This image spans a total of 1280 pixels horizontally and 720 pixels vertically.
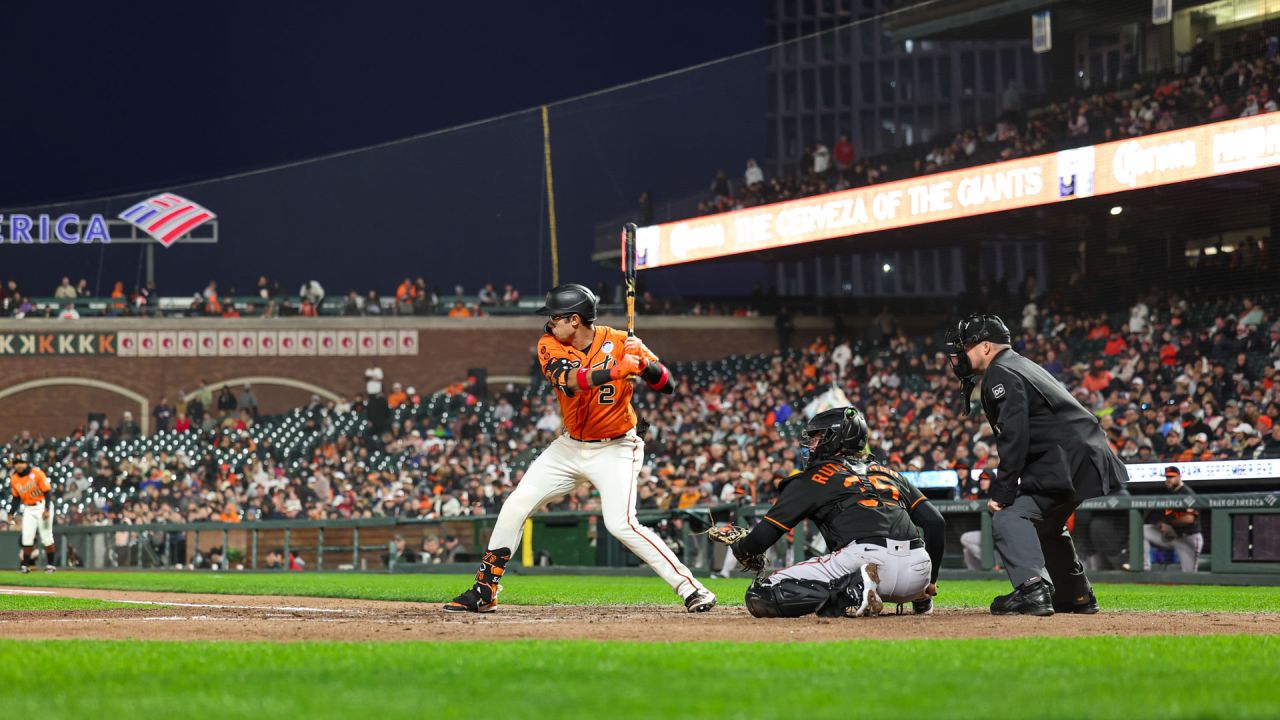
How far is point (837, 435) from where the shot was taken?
7578 millimetres

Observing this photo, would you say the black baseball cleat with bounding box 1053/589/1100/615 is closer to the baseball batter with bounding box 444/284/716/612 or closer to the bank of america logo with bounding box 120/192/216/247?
the baseball batter with bounding box 444/284/716/612

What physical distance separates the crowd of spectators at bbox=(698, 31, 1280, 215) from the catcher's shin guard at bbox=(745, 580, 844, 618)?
1614 cm

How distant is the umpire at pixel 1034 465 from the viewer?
7.61 m

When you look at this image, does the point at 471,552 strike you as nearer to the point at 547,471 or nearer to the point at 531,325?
the point at 547,471

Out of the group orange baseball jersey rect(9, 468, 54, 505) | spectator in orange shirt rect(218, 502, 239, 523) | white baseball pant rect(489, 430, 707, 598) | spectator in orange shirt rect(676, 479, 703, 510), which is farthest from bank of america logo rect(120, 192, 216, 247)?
white baseball pant rect(489, 430, 707, 598)

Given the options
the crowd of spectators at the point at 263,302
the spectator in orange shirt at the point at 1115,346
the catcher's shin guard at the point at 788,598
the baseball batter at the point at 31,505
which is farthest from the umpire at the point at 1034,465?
the crowd of spectators at the point at 263,302

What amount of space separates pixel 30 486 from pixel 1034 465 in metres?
17.2

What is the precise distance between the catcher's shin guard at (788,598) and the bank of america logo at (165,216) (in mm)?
34185

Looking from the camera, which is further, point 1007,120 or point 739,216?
point 739,216

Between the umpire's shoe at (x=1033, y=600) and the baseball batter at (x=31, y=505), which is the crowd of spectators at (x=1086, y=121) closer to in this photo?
the baseball batter at (x=31, y=505)

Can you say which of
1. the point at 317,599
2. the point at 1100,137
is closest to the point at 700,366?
the point at 1100,137

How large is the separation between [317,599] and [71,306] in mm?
31812

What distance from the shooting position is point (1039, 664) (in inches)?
202

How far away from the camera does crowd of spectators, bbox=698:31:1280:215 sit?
22.2 m
